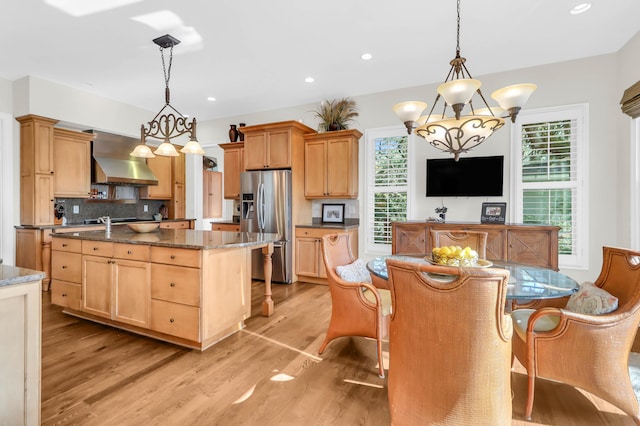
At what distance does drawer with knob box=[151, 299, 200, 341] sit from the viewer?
2508 mm

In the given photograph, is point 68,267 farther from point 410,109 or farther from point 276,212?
point 410,109

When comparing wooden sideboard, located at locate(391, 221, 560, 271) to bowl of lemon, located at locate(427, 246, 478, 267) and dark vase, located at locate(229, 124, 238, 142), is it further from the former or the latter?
dark vase, located at locate(229, 124, 238, 142)

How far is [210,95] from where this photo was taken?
5.03m

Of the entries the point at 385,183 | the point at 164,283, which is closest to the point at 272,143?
the point at 385,183

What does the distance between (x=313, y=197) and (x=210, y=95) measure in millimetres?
2386

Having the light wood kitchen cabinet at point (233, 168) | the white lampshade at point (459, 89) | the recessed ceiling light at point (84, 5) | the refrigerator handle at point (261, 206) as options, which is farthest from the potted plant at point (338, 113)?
the white lampshade at point (459, 89)

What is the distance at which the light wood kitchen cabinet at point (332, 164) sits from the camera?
477 centimetres

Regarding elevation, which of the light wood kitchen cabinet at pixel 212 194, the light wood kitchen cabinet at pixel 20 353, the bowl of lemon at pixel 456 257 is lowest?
the light wood kitchen cabinet at pixel 20 353

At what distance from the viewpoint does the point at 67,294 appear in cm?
325

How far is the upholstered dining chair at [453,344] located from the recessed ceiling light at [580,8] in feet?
10.3

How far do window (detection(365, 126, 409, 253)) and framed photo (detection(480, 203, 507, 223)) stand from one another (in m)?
1.09

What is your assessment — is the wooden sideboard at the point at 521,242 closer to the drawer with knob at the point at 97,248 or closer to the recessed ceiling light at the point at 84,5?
the drawer with knob at the point at 97,248

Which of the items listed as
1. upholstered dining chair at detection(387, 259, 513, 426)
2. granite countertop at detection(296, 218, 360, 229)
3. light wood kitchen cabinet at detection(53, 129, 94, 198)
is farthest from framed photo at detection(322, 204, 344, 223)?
light wood kitchen cabinet at detection(53, 129, 94, 198)

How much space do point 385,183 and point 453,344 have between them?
3.74 m
